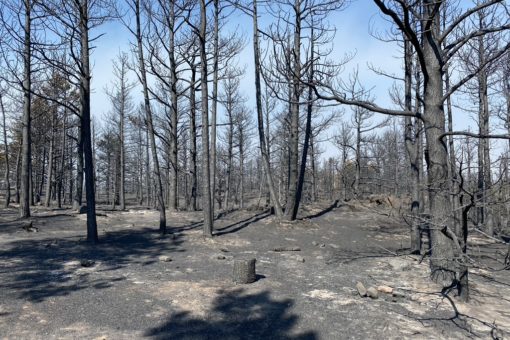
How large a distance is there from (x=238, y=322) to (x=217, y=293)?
4.17ft

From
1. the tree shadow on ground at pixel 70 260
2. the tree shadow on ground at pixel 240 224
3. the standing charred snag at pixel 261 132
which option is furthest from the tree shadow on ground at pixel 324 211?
the tree shadow on ground at pixel 70 260

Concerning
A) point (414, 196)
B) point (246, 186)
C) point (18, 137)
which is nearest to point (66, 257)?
point (414, 196)

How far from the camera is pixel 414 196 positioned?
10719 mm

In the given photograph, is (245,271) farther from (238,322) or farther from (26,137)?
(26,137)

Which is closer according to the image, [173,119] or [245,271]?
[245,271]

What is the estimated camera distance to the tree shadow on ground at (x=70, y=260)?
22.3 feet

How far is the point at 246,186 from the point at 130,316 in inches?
2401

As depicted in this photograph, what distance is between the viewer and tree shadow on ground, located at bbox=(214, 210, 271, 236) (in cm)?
1370

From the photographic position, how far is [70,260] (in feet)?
29.0

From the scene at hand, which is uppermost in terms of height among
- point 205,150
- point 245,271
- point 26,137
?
point 26,137

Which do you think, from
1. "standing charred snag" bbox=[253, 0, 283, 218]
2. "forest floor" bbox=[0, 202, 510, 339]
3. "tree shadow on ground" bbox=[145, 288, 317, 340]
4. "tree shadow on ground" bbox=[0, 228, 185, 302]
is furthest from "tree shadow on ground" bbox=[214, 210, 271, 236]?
"tree shadow on ground" bbox=[145, 288, 317, 340]

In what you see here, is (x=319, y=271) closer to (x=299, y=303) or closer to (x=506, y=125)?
(x=299, y=303)

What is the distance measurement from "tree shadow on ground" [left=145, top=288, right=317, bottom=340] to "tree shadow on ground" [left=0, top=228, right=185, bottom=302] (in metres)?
2.14

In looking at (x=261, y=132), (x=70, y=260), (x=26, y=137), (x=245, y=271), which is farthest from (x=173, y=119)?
(x=245, y=271)
